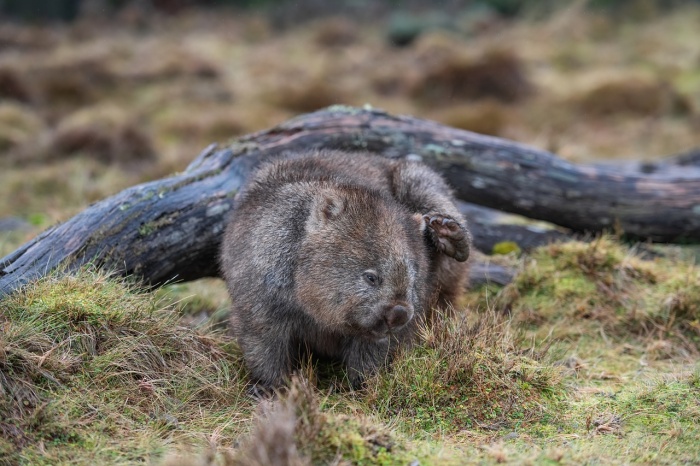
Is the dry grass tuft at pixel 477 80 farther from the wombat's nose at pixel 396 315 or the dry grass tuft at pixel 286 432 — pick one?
the dry grass tuft at pixel 286 432

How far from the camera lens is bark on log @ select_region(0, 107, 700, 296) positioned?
5566 millimetres

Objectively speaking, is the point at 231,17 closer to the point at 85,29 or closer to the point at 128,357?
the point at 85,29

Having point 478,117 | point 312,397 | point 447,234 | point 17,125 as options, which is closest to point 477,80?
point 478,117

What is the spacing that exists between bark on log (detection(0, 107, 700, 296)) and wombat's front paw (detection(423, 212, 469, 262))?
1.48 m

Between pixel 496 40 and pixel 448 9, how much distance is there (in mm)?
7226

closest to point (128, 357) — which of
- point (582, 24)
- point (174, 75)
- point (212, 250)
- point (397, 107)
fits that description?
point (212, 250)

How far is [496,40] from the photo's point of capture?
73.7 ft

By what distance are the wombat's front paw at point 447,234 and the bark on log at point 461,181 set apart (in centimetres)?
148

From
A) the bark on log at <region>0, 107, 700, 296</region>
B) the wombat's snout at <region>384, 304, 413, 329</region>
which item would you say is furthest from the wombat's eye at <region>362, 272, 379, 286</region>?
the bark on log at <region>0, 107, 700, 296</region>

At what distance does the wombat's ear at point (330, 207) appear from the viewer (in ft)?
14.3

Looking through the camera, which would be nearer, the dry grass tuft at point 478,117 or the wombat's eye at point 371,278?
the wombat's eye at point 371,278

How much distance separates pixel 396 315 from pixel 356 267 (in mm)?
349

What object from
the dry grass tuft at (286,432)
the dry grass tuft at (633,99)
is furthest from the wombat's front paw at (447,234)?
the dry grass tuft at (633,99)

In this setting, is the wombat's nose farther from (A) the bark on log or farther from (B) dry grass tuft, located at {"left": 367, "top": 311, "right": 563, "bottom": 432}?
(A) the bark on log
